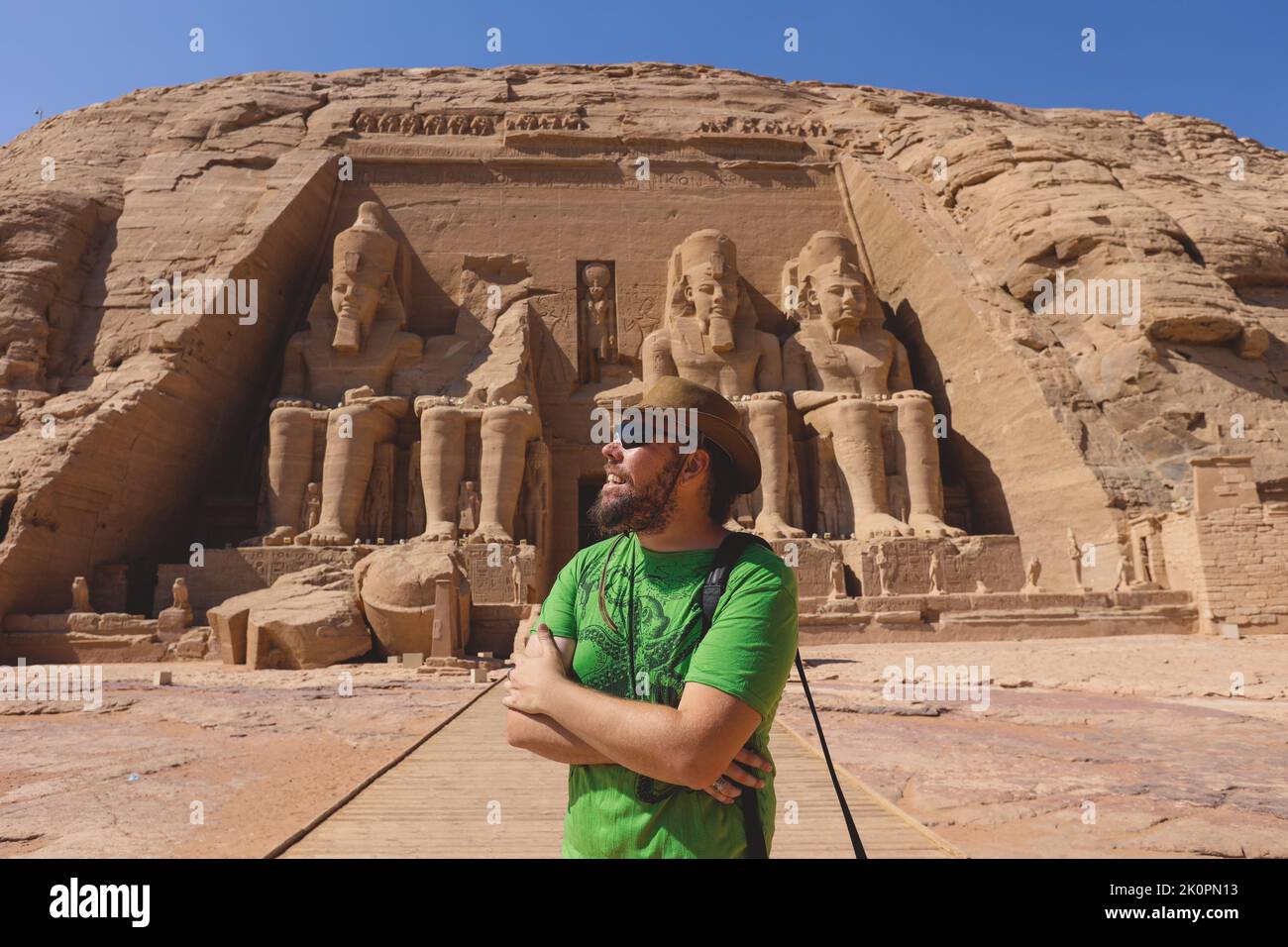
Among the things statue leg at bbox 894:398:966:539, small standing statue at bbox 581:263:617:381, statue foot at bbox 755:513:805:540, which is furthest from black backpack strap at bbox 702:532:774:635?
small standing statue at bbox 581:263:617:381

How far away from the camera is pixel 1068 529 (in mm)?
10227

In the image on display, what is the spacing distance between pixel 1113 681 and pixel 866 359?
7861 mm

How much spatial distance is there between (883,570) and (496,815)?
8.72 meters

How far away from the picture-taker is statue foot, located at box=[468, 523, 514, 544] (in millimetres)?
10727

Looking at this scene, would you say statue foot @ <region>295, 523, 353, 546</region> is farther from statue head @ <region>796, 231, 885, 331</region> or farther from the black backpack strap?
the black backpack strap

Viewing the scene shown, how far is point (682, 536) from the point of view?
4.17 feet

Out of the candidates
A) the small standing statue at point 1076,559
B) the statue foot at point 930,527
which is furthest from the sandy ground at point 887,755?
the statue foot at point 930,527

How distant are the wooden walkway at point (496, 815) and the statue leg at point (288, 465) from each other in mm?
8486

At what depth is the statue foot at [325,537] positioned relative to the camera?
35.2 feet

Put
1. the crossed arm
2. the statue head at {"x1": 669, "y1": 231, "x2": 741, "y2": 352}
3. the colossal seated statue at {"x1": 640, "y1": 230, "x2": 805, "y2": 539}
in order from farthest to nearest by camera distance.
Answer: the statue head at {"x1": 669, "y1": 231, "x2": 741, "y2": 352} → the colossal seated statue at {"x1": 640, "y1": 230, "x2": 805, "y2": 539} → the crossed arm

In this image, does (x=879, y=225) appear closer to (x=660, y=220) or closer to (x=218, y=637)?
(x=660, y=220)

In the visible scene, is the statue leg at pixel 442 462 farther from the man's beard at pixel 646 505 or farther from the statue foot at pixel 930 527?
the man's beard at pixel 646 505

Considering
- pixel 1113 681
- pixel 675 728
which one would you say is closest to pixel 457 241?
pixel 1113 681

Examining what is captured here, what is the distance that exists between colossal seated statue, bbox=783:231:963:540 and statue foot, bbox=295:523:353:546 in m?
6.65
